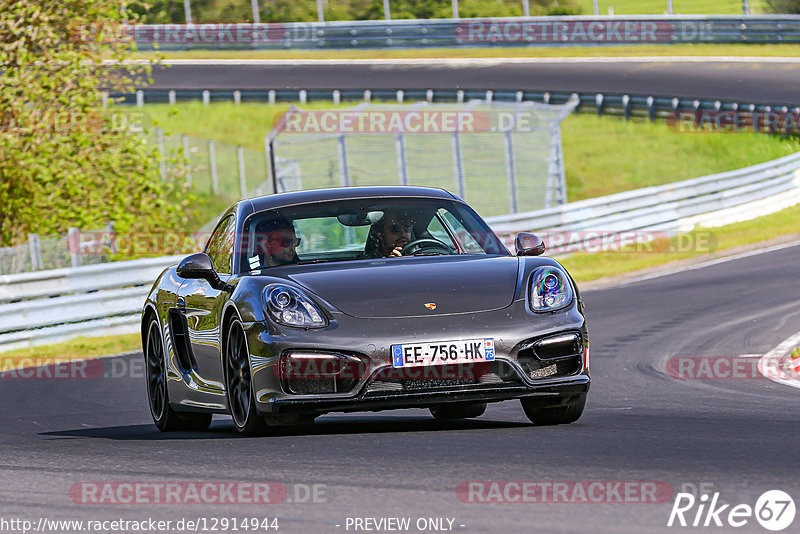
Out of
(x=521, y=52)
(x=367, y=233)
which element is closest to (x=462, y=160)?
(x=367, y=233)

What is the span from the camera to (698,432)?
740 cm

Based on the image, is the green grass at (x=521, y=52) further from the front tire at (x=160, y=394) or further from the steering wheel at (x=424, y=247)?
the steering wheel at (x=424, y=247)

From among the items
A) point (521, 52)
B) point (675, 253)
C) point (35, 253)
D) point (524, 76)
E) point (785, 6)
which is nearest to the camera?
point (35, 253)

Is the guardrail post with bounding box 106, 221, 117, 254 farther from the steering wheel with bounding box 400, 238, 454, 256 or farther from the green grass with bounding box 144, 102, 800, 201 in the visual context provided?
the green grass with bounding box 144, 102, 800, 201

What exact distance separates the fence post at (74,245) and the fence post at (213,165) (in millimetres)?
13695

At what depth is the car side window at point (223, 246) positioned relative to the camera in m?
8.83

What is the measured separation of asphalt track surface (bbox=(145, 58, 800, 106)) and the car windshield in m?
30.3

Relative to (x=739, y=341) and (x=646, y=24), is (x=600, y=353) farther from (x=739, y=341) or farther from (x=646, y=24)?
(x=646, y=24)

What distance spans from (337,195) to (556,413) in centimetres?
191

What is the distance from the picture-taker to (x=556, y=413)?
8.15 m

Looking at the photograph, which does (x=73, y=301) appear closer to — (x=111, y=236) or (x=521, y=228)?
(x=111, y=236)

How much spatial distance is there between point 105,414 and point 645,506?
645 cm

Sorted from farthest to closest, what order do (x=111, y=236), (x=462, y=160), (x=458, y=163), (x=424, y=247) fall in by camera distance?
(x=462, y=160)
(x=458, y=163)
(x=111, y=236)
(x=424, y=247)

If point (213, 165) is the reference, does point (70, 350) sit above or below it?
above
